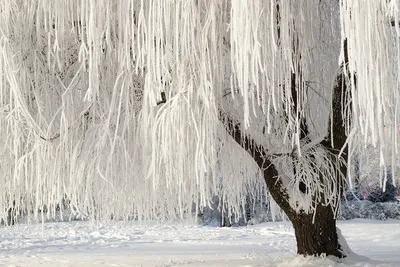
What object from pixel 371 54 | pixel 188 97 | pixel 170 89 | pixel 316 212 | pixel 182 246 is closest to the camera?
pixel 371 54

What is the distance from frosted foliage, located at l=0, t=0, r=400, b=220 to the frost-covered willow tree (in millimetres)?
15

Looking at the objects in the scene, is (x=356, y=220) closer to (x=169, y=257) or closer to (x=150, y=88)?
(x=169, y=257)

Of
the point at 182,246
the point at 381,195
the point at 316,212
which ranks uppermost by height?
the point at 381,195

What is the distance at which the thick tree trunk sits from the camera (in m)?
6.13

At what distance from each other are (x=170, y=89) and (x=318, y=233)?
109 inches

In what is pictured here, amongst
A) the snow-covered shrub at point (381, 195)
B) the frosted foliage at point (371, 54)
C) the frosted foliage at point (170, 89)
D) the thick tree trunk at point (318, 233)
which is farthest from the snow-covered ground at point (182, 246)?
the frosted foliage at point (371, 54)

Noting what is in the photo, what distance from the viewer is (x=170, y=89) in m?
4.29

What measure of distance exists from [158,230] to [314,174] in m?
12.0

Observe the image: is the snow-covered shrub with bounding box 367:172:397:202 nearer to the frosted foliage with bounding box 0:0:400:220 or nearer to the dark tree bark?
the dark tree bark

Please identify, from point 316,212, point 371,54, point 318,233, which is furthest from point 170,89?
point 318,233

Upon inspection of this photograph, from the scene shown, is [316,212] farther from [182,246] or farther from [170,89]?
[182,246]

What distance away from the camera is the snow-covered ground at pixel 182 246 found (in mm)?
8635

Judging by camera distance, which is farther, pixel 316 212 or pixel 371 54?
pixel 316 212

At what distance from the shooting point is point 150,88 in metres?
4.13
